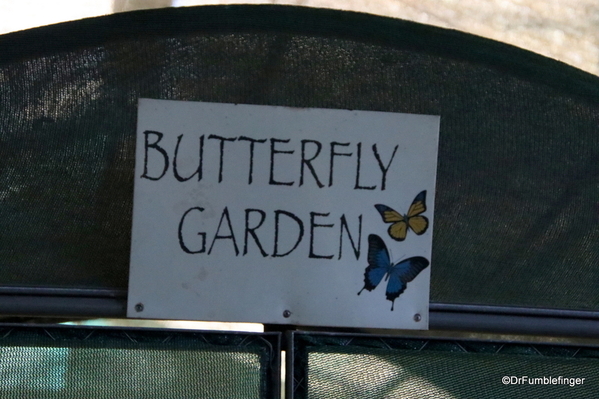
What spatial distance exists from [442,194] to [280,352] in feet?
0.75

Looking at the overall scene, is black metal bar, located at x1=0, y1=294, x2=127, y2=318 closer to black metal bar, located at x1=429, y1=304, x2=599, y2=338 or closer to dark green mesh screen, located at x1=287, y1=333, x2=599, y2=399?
dark green mesh screen, located at x1=287, y1=333, x2=599, y2=399

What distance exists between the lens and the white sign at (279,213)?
0.61 metres

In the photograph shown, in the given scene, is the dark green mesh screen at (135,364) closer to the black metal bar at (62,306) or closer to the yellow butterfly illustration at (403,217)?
the black metal bar at (62,306)

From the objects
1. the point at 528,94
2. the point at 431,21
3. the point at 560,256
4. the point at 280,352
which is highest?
the point at 431,21

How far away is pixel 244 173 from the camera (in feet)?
2.02

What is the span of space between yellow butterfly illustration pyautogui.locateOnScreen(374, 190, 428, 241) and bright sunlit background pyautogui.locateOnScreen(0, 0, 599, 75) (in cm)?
44

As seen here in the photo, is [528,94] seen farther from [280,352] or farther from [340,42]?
[280,352]

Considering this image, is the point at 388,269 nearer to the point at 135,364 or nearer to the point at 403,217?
the point at 403,217

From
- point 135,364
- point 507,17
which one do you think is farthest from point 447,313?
point 507,17

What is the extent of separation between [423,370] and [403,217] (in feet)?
0.51

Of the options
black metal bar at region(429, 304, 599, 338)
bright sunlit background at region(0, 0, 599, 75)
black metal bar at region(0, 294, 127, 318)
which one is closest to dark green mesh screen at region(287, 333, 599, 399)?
black metal bar at region(429, 304, 599, 338)

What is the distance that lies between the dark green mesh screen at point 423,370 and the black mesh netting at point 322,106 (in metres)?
0.05

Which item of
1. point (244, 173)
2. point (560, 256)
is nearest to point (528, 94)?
point (560, 256)

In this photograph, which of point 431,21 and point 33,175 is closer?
point 33,175
